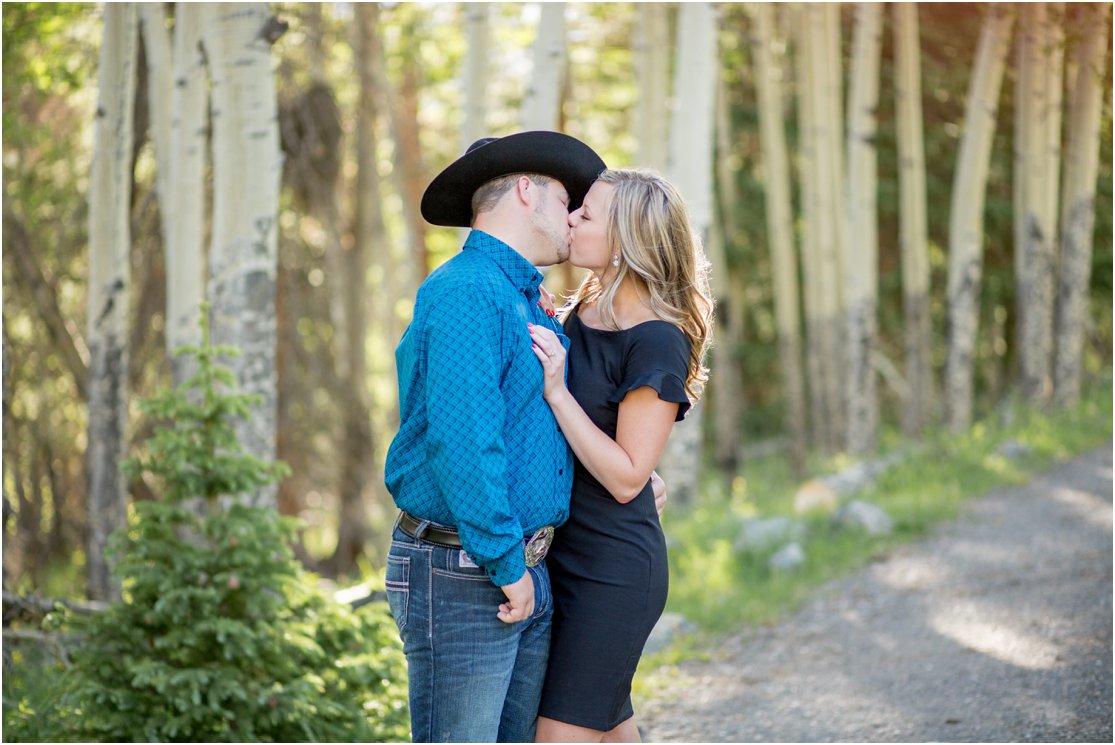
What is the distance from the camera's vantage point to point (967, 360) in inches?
426

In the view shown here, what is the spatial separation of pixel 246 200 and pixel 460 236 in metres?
2.23

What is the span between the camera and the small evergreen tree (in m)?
3.58

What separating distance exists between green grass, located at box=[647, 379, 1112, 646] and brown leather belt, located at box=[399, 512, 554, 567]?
308 cm

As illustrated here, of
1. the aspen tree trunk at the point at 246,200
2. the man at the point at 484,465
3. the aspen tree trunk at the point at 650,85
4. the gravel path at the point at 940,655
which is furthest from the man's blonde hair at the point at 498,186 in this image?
the aspen tree trunk at the point at 650,85

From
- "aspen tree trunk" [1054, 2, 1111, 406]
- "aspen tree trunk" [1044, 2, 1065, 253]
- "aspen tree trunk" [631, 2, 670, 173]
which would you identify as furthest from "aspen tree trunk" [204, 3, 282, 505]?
"aspen tree trunk" [1054, 2, 1111, 406]

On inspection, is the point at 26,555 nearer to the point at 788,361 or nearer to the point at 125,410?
the point at 125,410

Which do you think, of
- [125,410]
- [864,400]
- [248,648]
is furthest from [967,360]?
[248,648]

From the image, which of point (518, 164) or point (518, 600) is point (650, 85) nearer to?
point (518, 164)

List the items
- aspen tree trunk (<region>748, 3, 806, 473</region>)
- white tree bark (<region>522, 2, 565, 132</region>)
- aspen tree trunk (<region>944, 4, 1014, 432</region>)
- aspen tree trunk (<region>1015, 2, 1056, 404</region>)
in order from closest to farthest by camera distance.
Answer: white tree bark (<region>522, 2, 565, 132</region>) < aspen tree trunk (<region>944, 4, 1014, 432</region>) < aspen tree trunk (<region>1015, 2, 1056, 404</region>) < aspen tree trunk (<region>748, 3, 806, 473</region>)

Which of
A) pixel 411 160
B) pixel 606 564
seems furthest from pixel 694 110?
pixel 606 564

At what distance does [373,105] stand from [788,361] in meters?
5.76

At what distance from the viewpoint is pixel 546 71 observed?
6871 millimetres

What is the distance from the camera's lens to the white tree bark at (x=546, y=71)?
6801mm

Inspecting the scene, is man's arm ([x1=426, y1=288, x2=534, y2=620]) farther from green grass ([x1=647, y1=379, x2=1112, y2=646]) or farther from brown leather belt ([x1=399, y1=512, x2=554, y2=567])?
green grass ([x1=647, y1=379, x2=1112, y2=646])
